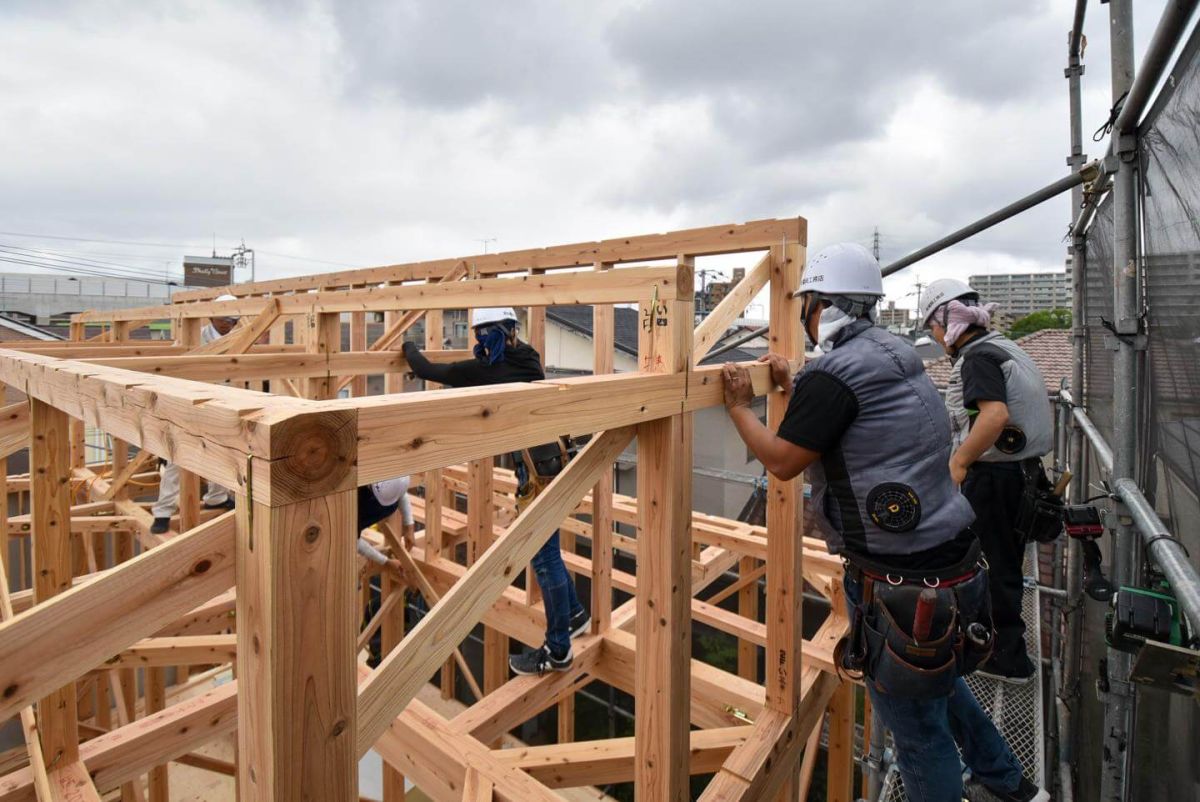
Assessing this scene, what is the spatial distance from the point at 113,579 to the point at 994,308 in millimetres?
4407

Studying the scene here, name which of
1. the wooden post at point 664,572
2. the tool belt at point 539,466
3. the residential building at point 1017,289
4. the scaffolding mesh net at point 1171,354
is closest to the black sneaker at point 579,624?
the tool belt at point 539,466

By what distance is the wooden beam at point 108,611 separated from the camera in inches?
47.4

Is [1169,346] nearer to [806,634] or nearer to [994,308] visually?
[994,308]

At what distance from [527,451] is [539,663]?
4.20ft

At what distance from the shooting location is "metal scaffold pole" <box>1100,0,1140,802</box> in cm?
256

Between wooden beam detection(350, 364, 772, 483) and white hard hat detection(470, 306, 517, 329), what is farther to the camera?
white hard hat detection(470, 306, 517, 329)

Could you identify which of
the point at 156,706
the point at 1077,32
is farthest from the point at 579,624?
the point at 1077,32

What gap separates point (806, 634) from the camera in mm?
9453

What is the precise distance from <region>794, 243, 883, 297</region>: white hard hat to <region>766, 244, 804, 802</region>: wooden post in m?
0.42

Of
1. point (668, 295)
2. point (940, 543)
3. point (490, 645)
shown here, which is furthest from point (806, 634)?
point (668, 295)

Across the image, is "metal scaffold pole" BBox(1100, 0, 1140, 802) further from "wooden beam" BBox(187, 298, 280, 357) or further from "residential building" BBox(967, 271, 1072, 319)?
"residential building" BBox(967, 271, 1072, 319)

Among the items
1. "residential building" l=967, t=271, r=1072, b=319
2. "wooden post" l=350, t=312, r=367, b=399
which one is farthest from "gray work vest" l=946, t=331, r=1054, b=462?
"residential building" l=967, t=271, r=1072, b=319

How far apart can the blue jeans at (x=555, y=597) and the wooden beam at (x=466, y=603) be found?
2.00 metres

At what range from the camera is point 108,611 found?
1.24 m
